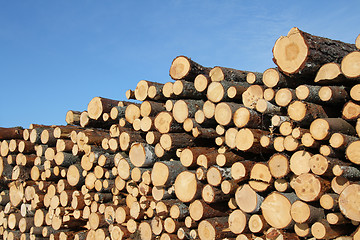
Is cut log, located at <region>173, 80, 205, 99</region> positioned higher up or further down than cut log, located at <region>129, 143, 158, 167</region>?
higher up

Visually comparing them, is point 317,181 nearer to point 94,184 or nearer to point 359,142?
point 359,142

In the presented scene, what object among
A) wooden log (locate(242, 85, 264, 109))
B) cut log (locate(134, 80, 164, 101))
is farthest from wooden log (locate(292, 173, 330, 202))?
cut log (locate(134, 80, 164, 101))

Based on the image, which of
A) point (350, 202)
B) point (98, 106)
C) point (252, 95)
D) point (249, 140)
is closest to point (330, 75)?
point (252, 95)

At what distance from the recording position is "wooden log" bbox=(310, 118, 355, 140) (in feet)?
13.4

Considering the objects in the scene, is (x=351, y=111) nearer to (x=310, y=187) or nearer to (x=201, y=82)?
(x=310, y=187)

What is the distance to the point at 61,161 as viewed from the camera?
6980 millimetres

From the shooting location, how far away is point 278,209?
4.39m

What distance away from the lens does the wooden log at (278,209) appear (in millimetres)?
→ 4336

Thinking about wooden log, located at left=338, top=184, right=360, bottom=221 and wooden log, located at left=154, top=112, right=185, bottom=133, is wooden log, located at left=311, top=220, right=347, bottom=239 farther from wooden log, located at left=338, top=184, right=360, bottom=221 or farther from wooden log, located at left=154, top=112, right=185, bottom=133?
wooden log, located at left=154, top=112, right=185, bottom=133

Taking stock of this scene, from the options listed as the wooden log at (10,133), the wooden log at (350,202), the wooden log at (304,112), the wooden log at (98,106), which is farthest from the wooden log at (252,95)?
the wooden log at (10,133)

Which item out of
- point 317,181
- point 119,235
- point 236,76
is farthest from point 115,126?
point 317,181

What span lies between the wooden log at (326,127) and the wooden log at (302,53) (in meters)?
0.69

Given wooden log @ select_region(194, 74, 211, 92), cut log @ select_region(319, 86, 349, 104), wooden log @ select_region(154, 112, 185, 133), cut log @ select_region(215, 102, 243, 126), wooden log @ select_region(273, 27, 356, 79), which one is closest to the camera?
cut log @ select_region(319, 86, 349, 104)

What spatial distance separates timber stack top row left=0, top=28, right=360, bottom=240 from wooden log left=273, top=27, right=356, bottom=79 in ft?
0.05
